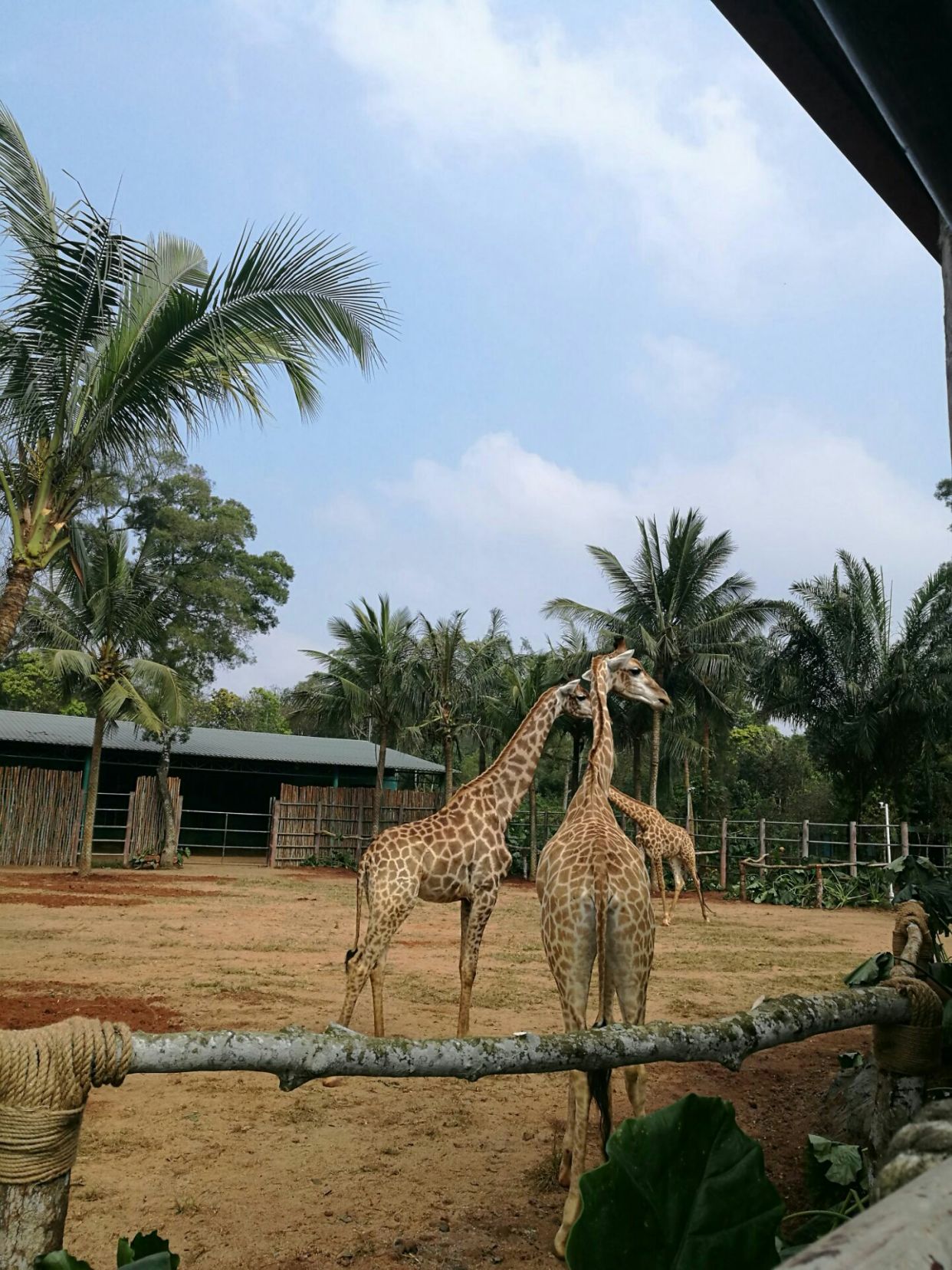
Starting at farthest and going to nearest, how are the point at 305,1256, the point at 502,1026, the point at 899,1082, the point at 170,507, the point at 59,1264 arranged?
the point at 170,507, the point at 502,1026, the point at 305,1256, the point at 899,1082, the point at 59,1264

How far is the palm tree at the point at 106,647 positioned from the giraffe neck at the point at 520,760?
11.9 metres

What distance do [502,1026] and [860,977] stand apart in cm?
420

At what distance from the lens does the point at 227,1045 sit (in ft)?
5.95

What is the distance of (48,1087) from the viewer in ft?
5.27

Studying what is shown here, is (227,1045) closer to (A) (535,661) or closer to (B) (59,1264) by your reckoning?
(B) (59,1264)

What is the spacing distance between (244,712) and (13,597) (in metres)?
32.8

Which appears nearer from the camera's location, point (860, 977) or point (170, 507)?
point (860, 977)

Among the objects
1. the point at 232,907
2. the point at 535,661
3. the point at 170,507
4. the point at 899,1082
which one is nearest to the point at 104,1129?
the point at 899,1082

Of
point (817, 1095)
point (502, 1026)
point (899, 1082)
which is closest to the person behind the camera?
point (899, 1082)

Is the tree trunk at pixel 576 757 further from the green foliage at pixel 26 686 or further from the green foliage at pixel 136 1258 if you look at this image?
the green foliage at pixel 136 1258

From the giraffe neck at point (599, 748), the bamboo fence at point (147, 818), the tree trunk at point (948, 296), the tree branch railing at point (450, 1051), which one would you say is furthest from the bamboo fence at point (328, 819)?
the tree trunk at point (948, 296)

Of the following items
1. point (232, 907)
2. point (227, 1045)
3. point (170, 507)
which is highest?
point (170, 507)

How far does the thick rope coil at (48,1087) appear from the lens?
1563mm

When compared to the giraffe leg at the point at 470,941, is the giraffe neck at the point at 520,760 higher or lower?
higher
